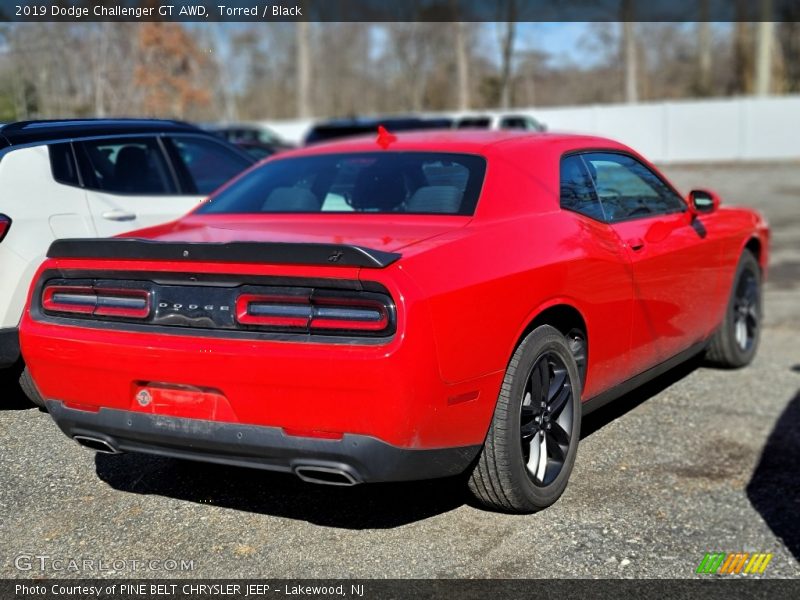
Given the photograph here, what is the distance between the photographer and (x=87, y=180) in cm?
577

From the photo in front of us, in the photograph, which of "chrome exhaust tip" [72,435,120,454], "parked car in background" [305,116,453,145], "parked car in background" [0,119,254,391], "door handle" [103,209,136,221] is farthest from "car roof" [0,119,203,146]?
"parked car in background" [305,116,453,145]

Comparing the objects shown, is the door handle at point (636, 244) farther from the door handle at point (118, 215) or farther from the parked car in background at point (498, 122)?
the parked car in background at point (498, 122)

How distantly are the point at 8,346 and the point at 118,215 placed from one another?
1252 mm

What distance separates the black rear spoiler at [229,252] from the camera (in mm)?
3270

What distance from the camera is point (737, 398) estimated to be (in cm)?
589

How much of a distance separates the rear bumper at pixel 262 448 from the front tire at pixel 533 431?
18 cm

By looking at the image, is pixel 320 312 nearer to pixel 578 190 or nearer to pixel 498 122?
pixel 578 190

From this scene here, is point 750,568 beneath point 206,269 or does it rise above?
beneath

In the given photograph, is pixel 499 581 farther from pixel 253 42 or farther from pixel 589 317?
pixel 253 42

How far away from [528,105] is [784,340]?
60.8m

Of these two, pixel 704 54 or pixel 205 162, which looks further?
pixel 704 54

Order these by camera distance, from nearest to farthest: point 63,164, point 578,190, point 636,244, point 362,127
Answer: point 578,190
point 636,244
point 63,164
point 362,127

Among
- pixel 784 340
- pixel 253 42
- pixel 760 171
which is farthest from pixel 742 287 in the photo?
pixel 253 42

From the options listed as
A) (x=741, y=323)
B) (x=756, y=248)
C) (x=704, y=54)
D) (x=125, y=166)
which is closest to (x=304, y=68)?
(x=704, y=54)
